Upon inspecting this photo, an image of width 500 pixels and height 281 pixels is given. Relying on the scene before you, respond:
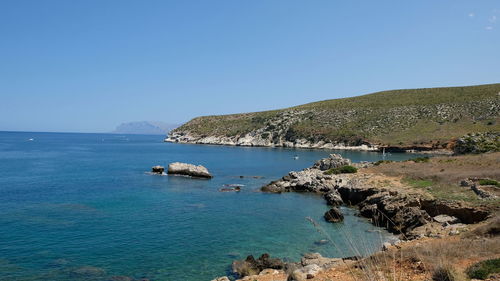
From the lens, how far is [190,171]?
55.5 metres

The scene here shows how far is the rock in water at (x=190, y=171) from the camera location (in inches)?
2149

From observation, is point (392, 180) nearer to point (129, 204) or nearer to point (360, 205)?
point (360, 205)

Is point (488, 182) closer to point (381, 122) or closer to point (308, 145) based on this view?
point (381, 122)

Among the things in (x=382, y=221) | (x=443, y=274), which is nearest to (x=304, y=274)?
(x=443, y=274)

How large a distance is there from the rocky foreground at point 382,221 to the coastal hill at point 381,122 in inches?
2540

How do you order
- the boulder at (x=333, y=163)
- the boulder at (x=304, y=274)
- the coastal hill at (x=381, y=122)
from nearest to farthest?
the boulder at (x=304, y=274)
the boulder at (x=333, y=163)
the coastal hill at (x=381, y=122)

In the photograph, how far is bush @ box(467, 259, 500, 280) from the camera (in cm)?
1038

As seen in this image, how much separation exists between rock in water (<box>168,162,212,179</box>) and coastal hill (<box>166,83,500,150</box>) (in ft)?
224

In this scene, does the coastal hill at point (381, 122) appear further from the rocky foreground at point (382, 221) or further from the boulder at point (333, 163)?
the rocky foreground at point (382, 221)

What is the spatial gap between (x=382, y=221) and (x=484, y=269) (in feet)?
56.6

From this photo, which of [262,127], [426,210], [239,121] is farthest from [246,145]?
[426,210]

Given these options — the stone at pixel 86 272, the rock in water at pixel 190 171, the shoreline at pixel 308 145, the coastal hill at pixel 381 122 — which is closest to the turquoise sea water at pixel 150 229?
the stone at pixel 86 272

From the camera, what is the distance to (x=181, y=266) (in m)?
19.0

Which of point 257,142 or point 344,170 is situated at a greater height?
point 257,142
